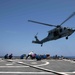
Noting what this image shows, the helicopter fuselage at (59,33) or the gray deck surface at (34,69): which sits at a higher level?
the helicopter fuselage at (59,33)

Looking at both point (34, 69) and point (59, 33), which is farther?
point (59, 33)

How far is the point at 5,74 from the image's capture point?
619 inches

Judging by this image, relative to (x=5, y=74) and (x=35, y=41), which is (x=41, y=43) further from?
(x=5, y=74)

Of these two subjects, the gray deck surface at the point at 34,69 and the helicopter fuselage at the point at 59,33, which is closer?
the gray deck surface at the point at 34,69

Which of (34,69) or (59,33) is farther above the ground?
(59,33)

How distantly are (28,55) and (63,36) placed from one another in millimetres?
12018

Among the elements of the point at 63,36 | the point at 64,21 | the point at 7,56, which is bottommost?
the point at 7,56

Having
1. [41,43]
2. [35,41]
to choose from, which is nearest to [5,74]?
[41,43]

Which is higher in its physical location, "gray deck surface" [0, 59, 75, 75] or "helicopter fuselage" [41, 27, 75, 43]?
"helicopter fuselage" [41, 27, 75, 43]

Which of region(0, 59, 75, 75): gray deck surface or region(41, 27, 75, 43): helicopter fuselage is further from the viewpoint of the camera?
region(41, 27, 75, 43): helicopter fuselage

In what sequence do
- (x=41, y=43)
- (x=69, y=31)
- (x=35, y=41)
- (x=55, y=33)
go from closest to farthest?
1. (x=69, y=31)
2. (x=55, y=33)
3. (x=41, y=43)
4. (x=35, y=41)

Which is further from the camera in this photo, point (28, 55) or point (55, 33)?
point (55, 33)

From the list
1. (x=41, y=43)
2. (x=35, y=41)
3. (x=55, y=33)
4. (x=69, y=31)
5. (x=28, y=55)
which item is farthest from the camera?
(x=35, y=41)

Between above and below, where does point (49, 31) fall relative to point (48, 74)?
above
